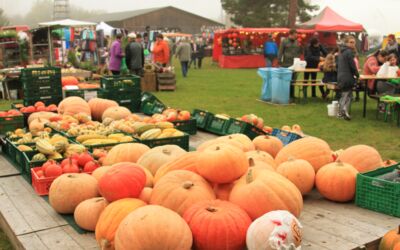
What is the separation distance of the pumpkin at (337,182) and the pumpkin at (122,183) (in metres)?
1.72

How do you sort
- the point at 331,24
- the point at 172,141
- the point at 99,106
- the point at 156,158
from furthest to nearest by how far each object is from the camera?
the point at 331,24, the point at 99,106, the point at 172,141, the point at 156,158

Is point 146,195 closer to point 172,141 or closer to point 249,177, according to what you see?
point 249,177

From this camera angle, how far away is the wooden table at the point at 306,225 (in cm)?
379

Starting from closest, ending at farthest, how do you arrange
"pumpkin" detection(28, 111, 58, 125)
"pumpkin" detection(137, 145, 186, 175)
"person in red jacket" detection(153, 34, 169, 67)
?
"pumpkin" detection(137, 145, 186, 175), "pumpkin" detection(28, 111, 58, 125), "person in red jacket" detection(153, 34, 169, 67)

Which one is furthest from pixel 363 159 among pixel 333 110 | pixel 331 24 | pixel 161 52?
pixel 331 24

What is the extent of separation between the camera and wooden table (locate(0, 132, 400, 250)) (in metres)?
3.79

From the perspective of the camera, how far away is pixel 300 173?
15.3 ft

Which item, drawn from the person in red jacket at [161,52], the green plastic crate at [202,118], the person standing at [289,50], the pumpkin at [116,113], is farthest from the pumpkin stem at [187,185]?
the person in red jacket at [161,52]

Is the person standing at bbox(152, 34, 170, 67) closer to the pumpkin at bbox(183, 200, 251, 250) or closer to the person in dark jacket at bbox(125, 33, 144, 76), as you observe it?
the person in dark jacket at bbox(125, 33, 144, 76)

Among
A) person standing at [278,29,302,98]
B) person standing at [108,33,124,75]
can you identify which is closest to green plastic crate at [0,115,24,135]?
person standing at [108,33,124,75]

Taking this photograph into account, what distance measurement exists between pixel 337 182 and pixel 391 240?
0.95m

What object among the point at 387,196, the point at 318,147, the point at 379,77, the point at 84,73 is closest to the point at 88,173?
the point at 318,147

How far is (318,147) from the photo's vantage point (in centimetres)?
507

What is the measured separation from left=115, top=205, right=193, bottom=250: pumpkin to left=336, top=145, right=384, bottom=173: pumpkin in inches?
90.2
